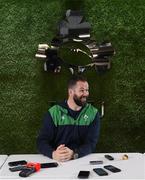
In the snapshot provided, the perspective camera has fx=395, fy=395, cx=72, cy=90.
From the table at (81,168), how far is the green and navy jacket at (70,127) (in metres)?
0.33

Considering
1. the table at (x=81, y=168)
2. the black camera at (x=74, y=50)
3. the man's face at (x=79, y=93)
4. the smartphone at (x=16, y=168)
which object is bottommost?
the table at (x=81, y=168)

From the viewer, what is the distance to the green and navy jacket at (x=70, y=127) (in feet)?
11.2

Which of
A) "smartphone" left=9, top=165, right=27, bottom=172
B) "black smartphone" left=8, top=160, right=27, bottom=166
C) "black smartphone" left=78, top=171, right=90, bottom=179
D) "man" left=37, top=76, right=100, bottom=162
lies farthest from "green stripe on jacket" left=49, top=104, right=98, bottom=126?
"black smartphone" left=78, top=171, right=90, bottom=179

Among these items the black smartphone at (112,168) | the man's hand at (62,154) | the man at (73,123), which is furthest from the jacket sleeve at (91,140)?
the black smartphone at (112,168)

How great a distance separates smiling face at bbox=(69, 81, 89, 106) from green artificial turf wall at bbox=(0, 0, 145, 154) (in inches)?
31.8

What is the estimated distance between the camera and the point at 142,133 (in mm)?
4406

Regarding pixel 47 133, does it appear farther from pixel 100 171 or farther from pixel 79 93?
pixel 100 171

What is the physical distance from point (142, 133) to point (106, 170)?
5.92ft

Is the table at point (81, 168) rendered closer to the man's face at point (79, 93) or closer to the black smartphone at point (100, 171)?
the black smartphone at point (100, 171)

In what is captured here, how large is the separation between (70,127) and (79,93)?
0.31 metres

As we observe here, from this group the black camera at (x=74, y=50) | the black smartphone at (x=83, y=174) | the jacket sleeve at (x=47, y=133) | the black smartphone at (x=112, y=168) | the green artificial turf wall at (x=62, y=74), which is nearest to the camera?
the black smartphone at (x=83, y=174)

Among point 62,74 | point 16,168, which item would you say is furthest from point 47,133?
point 62,74

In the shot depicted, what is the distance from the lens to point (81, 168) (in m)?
2.75

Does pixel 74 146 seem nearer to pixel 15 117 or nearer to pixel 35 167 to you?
pixel 35 167
